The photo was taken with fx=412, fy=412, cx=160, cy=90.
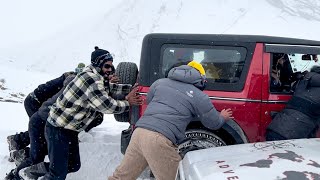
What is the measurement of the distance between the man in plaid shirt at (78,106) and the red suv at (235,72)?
48 cm

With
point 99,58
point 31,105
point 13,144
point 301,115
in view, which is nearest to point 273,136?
point 301,115

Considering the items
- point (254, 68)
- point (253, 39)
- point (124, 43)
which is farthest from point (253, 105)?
point (124, 43)

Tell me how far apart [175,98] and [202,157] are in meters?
0.72

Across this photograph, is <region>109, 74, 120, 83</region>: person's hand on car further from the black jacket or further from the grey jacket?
the black jacket

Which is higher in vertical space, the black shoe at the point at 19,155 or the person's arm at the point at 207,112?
the person's arm at the point at 207,112

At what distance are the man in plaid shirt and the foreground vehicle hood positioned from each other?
1.21 metres

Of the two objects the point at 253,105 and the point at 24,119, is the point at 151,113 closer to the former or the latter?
the point at 253,105

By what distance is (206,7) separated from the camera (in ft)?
120

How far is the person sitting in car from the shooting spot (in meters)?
3.98

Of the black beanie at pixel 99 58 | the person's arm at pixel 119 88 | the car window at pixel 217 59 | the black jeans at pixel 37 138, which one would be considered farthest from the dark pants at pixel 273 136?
the black jeans at pixel 37 138

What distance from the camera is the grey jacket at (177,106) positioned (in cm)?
336

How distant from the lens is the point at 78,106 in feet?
12.8

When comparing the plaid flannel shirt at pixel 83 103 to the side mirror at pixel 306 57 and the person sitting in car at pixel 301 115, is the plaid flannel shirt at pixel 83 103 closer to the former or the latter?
the person sitting in car at pixel 301 115

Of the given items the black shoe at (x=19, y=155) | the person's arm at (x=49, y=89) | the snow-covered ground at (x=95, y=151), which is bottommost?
the snow-covered ground at (x=95, y=151)
